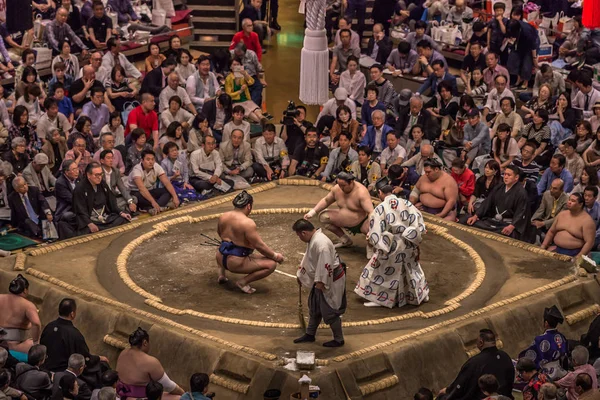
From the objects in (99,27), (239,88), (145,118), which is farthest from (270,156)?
(99,27)

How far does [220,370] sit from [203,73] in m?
4.57

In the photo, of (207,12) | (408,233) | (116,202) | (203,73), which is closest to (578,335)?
(408,233)

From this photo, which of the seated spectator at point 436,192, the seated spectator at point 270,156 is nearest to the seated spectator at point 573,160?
the seated spectator at point 436,192

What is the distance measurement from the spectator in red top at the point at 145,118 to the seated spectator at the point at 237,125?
0.57 metres

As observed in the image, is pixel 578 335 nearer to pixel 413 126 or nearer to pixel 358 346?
pixel 358 346

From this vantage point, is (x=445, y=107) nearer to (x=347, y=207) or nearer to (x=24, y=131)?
(x=347, y=207)

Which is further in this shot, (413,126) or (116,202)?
(413,126)

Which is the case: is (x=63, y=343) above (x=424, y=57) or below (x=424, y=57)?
below

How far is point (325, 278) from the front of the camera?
6609 mm

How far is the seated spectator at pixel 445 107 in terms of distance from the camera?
33.4ft

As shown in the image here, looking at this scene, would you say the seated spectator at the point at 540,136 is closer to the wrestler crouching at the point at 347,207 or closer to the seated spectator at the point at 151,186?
the wrestler crouching at the point at 347,207

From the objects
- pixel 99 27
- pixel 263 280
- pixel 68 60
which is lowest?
pixel 263 280

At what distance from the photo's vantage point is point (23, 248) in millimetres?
8578

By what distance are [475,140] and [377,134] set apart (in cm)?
79
